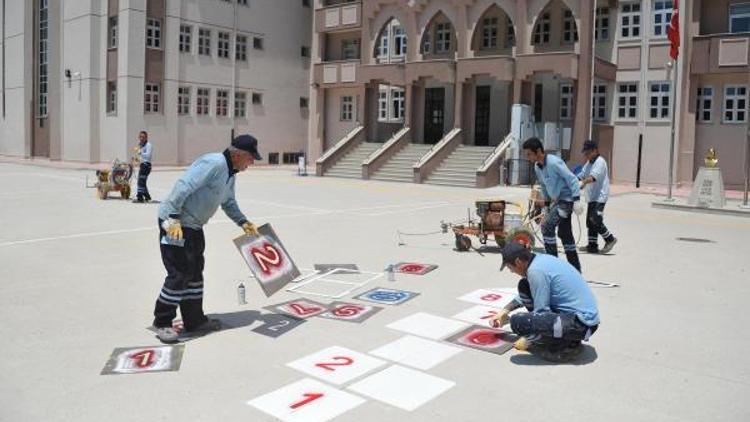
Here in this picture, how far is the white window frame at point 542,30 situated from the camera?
34.4 m

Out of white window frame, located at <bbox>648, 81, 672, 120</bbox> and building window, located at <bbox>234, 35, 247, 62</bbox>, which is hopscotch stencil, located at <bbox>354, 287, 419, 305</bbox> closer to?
white window frame, located at <bbox>648, 81, 672, 120</bbox>

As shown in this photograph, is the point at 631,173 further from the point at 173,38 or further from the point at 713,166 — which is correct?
the point at 173,38

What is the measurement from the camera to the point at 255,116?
154ft

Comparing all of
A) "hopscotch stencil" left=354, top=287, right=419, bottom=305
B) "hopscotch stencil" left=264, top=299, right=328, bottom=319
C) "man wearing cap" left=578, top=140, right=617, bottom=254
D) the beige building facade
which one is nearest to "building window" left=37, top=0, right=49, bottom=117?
the beige building facade

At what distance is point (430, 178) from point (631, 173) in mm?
10059

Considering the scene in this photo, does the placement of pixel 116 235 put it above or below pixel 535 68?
below

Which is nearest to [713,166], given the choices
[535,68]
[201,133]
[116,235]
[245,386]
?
[535,68]

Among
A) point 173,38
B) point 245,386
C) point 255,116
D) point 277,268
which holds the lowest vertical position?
point 245,386

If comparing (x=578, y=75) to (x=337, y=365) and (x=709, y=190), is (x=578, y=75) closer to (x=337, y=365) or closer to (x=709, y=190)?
(x=709, y=190)

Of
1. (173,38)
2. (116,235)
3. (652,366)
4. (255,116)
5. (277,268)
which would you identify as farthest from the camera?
(255,116)

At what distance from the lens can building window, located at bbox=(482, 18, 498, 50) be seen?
36.7 m

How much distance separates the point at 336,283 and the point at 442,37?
105ft

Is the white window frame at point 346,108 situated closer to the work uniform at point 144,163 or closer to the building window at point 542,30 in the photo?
the building window at point 542,30

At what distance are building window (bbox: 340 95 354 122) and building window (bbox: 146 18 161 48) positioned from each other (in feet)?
38.5
